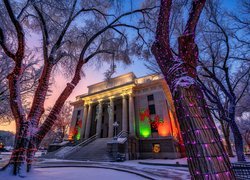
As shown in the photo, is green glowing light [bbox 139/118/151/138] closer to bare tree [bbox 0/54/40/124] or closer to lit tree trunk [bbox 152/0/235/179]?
bare tree [bbox 0/54/40/124]

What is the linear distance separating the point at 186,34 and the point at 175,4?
3.43 m

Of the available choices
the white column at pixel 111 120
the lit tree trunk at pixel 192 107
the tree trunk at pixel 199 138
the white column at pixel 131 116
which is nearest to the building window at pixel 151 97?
the white column at pixel 131 116

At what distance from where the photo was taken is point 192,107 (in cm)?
193

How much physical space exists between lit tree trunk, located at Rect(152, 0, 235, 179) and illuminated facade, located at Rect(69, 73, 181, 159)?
1526 centimetres

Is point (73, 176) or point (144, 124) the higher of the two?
point (144, 124)

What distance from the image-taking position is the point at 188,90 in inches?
80.5

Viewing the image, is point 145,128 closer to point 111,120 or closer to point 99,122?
point 111,120

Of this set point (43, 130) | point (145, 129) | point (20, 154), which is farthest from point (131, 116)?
point (20, 154)

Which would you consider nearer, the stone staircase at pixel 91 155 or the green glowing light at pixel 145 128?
the stone staircase at pixel 91 155

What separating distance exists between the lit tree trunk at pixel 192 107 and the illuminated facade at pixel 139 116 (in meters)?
15.3

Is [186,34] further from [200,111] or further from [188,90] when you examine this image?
[200,111]

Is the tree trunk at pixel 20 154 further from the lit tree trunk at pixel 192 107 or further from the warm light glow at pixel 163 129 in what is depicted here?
the warm light glow at pixel 163 129

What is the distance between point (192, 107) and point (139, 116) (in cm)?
2289

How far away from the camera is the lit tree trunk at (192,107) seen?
155cm
